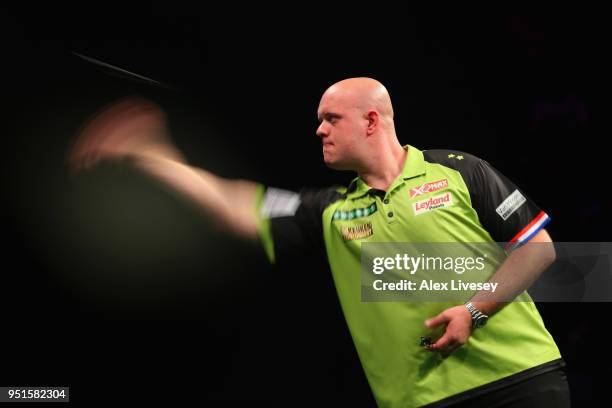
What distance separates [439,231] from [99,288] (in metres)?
1.63

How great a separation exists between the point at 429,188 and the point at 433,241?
0.52 feet

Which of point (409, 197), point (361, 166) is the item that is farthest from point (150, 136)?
point (409, 197)

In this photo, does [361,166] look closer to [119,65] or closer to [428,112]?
[428,112]

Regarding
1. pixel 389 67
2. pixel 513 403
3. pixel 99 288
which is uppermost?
pixel 389 67

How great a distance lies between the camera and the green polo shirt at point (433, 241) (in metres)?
1.80

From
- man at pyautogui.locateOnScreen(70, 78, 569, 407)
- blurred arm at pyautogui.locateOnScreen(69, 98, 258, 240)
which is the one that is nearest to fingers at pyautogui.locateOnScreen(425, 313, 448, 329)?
man at pyautogui.locateOnScreen(70, 78, 569, 407)

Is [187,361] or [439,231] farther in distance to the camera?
[187,361]

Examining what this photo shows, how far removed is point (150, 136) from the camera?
192cm

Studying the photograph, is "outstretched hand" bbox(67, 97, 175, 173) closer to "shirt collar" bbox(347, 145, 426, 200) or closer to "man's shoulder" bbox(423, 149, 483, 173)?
"shirt collar" bbox(347, 145, 426, 200)

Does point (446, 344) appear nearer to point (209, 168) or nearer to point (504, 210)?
point (504, 210)

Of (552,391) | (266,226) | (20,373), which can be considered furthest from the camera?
(20,373)

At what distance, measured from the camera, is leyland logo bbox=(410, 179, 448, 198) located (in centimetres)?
188

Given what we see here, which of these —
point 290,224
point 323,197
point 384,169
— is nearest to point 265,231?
point 290,224

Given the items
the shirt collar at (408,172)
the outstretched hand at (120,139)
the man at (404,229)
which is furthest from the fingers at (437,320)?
the outstretched hand at (120,139)
